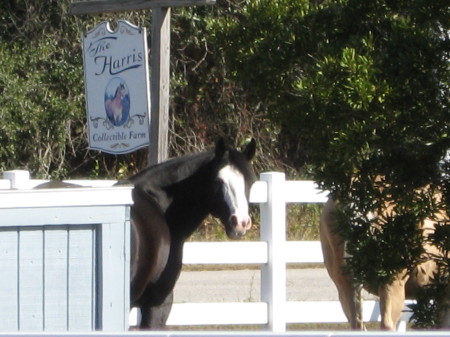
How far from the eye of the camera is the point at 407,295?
7699mm

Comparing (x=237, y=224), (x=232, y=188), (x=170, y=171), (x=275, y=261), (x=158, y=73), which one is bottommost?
(x=275, y=261)

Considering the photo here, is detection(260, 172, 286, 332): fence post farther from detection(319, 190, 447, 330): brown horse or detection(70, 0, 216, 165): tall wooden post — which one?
detection(70, 0, 216, 165): tall wooden post

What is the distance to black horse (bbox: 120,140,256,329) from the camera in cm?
759

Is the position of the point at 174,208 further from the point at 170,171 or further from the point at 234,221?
the point at 234,221

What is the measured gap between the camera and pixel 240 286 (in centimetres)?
1385

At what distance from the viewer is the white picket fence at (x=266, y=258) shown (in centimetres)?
891

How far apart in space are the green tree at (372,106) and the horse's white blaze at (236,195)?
9.94ft

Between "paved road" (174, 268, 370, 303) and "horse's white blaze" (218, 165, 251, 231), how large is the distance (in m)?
3.69

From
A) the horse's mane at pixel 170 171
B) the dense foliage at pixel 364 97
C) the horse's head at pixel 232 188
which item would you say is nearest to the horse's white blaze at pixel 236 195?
the horse's head at pixel 232 188

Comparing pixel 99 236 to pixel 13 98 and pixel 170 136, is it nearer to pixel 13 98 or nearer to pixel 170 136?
pixel 13 98

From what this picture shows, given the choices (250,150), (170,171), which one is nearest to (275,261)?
(250,150)

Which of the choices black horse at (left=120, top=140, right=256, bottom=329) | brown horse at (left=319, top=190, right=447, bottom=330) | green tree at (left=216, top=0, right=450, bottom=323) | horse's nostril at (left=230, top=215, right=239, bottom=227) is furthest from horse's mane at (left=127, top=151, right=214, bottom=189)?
green tree at (left=216, top=0, right=450, bottom=323)

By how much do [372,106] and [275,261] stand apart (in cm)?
462

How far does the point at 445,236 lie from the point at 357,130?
0.63m
